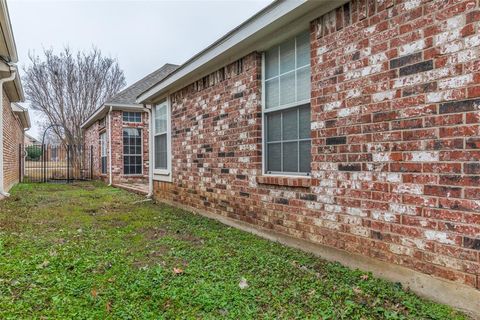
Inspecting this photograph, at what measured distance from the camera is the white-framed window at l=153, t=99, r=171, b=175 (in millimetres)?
7910

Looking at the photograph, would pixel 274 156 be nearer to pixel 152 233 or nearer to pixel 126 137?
pixel 152 233

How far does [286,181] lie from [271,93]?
4.23 ft

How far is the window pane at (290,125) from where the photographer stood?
13.8ft

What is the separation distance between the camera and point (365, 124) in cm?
314

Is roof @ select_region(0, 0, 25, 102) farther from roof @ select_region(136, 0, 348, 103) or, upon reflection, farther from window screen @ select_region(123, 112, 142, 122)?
window screen @ select_region(123, 112, 142, 122)

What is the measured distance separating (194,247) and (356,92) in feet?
8.41

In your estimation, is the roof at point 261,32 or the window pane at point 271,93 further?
the window pane at point 271,93

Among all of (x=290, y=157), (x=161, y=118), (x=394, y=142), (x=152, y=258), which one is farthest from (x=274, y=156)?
(x=161, y=118)

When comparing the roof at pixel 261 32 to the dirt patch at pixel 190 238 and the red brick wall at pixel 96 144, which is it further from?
the red brick wall at pixel 96 144

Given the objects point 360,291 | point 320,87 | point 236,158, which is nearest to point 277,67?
point 320,87

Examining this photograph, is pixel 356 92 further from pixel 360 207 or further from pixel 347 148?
pixel 360 207

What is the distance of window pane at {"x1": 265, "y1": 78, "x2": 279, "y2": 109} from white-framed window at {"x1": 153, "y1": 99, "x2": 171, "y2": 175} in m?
3.72

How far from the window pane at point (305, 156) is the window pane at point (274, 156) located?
0.41 m

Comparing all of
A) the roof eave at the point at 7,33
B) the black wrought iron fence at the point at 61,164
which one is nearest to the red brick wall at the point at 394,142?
the roof eave at the point at 7,33
